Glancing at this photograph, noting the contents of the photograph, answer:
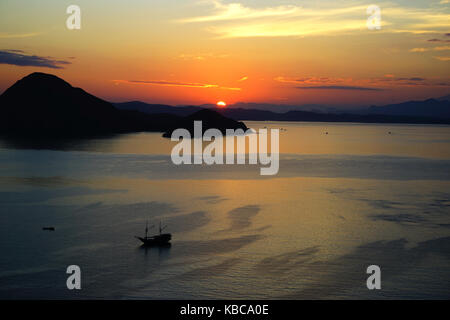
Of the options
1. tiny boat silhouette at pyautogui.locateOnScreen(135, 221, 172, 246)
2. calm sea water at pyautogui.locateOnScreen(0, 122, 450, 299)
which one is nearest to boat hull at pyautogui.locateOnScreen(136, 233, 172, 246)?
tiny boat silhouette at pyautogui.locateOnScreen(135, 221, 172, 246)

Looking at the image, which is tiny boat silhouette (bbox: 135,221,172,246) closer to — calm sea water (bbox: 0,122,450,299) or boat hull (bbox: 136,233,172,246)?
boat hull (bbox: 136,233,172,246)

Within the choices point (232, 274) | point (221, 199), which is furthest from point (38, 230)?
point (221, 199)

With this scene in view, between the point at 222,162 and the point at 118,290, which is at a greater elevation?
the point at 222,162

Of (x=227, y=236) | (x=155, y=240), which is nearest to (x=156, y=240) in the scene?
(x=155, y=240)

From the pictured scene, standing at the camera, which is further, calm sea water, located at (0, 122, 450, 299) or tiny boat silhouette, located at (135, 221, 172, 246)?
tiny boat silhouette, located at (135, 221, 172, 246)

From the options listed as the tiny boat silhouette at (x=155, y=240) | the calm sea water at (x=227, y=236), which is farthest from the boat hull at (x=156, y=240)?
the calm sea water at (x=227, y=236)

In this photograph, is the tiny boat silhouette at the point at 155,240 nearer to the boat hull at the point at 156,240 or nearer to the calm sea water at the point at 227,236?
the boat hull at the point at 156,240

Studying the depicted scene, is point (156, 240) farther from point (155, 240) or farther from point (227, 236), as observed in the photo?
point (227, 236)
